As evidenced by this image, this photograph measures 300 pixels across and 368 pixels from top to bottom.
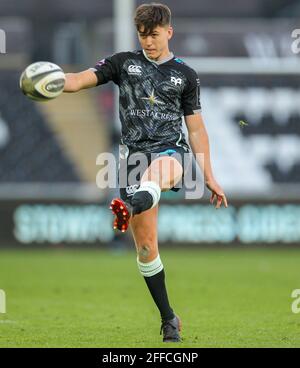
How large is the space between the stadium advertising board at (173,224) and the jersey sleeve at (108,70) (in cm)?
1013

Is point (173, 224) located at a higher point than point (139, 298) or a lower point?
higher

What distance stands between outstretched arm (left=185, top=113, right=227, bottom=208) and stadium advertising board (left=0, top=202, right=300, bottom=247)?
1006 cm

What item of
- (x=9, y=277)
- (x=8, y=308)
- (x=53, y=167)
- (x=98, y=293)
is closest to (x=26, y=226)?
(x=53, y=167)

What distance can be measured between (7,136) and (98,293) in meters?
7.36

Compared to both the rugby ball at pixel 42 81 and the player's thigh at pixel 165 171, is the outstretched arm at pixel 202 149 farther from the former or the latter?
the rugby ball at pixel 42 81

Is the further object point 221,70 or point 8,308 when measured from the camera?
point 221,70

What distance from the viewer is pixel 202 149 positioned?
310 inches

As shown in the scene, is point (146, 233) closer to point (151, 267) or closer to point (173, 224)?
point (151, 267)

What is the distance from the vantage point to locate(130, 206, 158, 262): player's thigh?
24.8 ft

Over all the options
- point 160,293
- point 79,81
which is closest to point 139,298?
point 160,293

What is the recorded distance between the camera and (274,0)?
29094mm

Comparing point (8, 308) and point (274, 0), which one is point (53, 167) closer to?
point (8, 308)

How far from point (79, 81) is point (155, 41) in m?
0.66

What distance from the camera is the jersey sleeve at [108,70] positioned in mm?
7848
